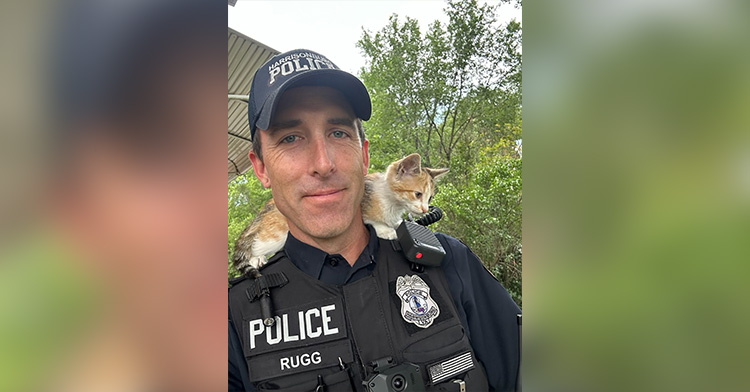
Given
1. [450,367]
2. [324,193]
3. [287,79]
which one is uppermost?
[287,79]

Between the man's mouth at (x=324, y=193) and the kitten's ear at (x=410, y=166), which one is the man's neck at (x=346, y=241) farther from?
the kitten's ear at (x=410, y=166)

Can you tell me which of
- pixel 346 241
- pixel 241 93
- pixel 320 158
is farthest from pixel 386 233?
pixel 241 93

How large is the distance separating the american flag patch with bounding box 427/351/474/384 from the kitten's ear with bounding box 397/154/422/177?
600mm

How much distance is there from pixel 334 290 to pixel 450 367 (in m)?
0.40

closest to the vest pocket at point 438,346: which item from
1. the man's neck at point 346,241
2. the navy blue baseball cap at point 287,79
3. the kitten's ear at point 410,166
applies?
the man's neck at point 346,241

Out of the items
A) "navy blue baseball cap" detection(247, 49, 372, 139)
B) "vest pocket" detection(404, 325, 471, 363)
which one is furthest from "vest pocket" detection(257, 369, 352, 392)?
"navy blue baseball cap" detection(247, 49, 372, 139)

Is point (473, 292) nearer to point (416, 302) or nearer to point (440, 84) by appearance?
point (416, 302)

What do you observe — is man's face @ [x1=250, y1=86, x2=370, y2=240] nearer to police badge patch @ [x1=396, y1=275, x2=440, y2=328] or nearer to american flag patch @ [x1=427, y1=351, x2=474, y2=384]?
police badge patch @ [x1=396, y1=275, x2=440, y2=328]

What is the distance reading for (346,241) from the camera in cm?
131

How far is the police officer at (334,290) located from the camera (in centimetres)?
109
